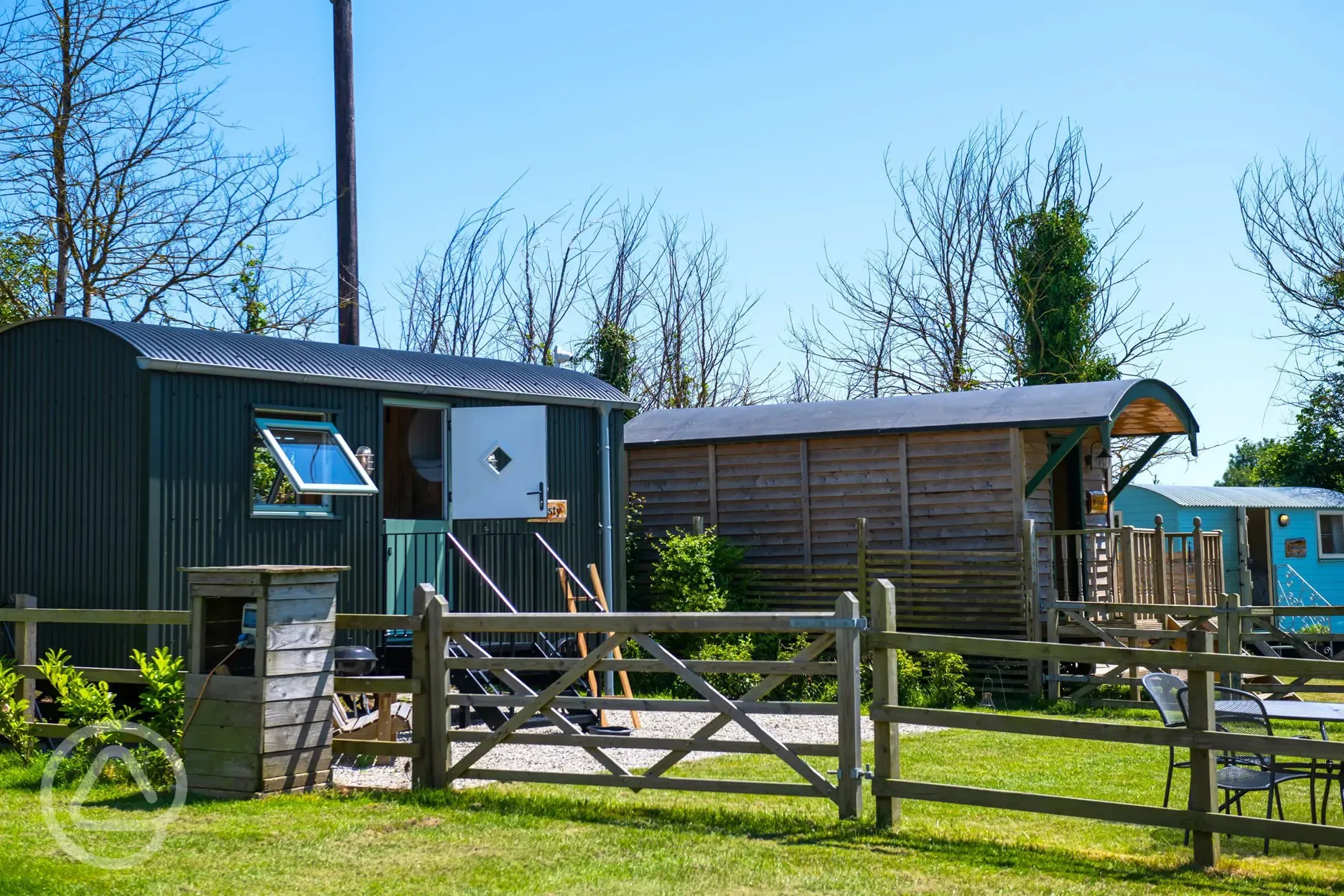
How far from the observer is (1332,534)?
3053cm

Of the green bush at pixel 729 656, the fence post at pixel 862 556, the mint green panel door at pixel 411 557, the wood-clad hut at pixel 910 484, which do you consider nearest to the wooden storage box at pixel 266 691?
the mint green panel door at pixel 411 557

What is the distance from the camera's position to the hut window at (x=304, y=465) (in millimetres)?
10812

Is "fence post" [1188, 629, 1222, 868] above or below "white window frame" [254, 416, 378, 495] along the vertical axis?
below

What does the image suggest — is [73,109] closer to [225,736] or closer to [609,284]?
[225,736]

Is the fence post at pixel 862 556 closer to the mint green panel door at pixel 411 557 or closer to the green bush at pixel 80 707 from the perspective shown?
the mint green panel door at pixel 411 557

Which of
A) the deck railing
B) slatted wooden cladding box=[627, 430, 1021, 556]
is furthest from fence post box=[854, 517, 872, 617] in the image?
the deck railing

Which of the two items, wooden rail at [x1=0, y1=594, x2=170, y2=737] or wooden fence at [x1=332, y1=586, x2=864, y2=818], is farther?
wooden rail at [x1=0, y1=594, x2=170, y2=737]

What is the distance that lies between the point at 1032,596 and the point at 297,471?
7871mm

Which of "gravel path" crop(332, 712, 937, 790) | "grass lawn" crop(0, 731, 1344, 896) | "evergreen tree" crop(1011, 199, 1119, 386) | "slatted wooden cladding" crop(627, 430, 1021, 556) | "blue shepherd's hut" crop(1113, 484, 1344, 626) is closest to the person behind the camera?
"grass lawn" crop(0, 731, 1344, 896)

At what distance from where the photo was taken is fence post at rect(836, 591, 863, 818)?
6.95 metres

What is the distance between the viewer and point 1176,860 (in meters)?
6.31

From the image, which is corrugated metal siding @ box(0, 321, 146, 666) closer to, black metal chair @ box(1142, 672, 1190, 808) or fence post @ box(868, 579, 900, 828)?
fence post @ box(868, 579, 900, 828)

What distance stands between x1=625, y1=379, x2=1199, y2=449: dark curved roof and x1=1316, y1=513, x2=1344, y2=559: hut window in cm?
1502

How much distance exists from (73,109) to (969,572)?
11899 mm
